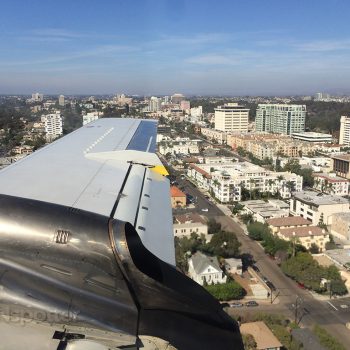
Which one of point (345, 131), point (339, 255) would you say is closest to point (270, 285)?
point (339, 255)

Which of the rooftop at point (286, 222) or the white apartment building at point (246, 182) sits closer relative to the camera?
the rooftop at point (286, 222)

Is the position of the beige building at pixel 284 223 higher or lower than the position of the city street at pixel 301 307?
higher

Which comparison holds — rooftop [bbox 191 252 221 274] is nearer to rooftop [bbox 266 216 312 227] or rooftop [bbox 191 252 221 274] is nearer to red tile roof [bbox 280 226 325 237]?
red tile roof [bbox 280 226 325 237]

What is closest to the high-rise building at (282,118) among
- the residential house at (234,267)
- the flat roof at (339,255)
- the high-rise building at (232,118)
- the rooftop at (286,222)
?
the high-rise building at (232,118)

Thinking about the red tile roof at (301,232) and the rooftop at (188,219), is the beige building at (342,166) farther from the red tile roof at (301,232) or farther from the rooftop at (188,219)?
the rooftop at (188,219)

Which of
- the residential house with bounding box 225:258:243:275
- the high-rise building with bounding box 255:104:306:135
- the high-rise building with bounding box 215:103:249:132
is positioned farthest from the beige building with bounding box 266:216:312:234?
the high-rise building with bounding box 215:103:249:132

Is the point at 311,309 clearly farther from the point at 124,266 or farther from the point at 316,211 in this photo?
the point at 124,266
